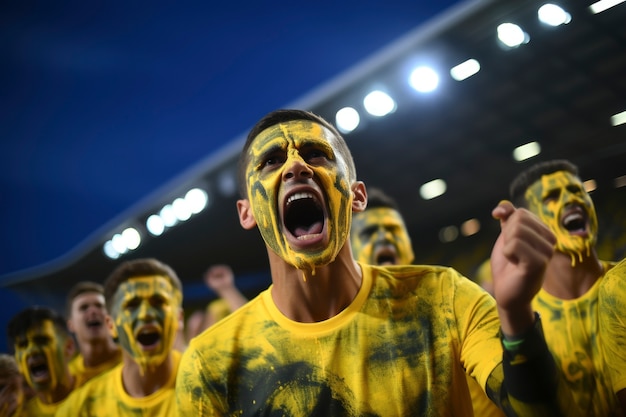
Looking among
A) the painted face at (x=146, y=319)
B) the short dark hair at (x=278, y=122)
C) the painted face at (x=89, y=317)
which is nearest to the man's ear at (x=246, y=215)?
the short dark hair at (x=278, y=122)

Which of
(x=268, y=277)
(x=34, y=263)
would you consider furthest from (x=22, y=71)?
(x=268, y=277)

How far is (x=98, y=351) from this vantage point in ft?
8.81

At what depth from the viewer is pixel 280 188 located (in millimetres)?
1621

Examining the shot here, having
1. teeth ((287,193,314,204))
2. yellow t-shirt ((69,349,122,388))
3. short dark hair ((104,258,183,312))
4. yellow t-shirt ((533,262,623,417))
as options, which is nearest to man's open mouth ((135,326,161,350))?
short dark hair ((104,258,183,312))

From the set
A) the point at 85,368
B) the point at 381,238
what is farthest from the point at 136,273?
the point at 381,238

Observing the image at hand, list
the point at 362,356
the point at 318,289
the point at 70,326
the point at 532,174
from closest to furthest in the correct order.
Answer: the point at 362,356, the point at 318,289, the point at 532,174, the point at 70,326

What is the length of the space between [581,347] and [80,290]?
222cm

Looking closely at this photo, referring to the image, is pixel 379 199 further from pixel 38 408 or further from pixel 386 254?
pixel 38 408

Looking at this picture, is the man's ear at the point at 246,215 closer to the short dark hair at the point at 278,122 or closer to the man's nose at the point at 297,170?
the short dark hair at the point at 278,122

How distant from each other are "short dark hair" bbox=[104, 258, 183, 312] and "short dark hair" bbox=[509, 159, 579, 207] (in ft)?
4.53

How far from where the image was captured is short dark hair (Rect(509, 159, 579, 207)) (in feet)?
6.10

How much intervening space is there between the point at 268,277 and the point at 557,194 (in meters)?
1.17

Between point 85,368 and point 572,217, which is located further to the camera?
point 85,368

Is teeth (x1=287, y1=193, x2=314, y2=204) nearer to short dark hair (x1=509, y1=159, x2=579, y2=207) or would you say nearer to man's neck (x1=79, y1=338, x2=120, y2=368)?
short dark hair (x1=509, y1=159, x2=579, y2=207)
